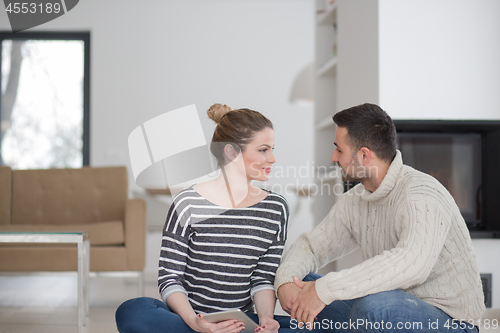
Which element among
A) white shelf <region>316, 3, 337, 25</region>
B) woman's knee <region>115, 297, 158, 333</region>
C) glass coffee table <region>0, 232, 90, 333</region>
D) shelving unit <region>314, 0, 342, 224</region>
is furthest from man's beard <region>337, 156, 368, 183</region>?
white shelf <region>316, 3, 337, 25</region>

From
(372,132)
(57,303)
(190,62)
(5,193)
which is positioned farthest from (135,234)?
(190,62)

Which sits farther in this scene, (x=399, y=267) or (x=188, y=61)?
(x=188, y=61)

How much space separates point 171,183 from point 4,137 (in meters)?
2.12

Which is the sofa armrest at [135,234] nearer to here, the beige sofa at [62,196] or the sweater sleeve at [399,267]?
the beige sofa at [62,196]

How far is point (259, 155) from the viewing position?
1.43m

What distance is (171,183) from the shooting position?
357cm

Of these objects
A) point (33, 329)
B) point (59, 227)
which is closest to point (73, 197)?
point (59, 227)

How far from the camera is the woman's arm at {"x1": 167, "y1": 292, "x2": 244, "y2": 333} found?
1.20 m

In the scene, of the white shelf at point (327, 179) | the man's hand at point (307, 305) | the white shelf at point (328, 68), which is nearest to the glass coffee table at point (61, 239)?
the man's hand at point (307, 305)

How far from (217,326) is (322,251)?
474mm

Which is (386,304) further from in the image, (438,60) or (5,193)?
(5,193)

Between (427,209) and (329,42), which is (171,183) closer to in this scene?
(329,42)

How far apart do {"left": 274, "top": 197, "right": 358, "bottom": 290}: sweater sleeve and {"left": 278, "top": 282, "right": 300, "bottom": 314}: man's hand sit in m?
0.11

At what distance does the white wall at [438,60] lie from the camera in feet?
7.34
